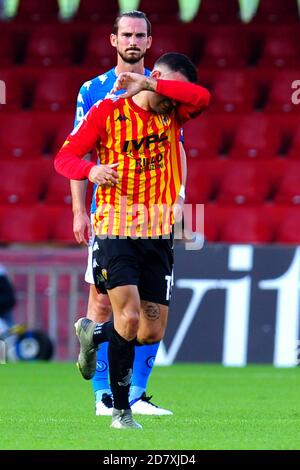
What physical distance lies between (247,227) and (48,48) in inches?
131

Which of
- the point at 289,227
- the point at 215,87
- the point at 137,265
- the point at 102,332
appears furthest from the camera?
the point at 215,87

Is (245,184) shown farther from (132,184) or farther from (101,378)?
(132,184)

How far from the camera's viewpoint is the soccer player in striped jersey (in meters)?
5.59

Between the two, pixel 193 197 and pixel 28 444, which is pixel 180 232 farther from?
pixel 193 197

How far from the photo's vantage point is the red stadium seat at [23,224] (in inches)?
518

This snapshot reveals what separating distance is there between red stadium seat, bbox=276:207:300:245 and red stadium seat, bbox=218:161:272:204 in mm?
393

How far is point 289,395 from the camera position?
26.5 feet

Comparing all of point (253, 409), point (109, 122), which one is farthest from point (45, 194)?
point (109, 122)

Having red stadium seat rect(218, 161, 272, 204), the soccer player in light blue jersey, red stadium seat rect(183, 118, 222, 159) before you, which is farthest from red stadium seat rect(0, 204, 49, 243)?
the soccer player in light blue jersey

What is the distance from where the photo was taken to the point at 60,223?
1318 centimetres

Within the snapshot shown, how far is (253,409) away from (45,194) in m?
7.05

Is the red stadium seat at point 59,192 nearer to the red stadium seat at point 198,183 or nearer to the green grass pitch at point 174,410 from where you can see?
the red stadium seat at point 198,183

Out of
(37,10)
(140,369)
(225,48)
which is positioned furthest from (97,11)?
(140,369)

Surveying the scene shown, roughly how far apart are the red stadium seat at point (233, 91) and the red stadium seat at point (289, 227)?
1523 mm
